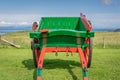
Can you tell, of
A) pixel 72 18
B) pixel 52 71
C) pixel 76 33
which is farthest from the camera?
pixel 72 18

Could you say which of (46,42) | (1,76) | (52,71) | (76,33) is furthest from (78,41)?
(1,76)

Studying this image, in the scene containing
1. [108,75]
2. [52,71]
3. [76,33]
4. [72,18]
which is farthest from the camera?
[72,18]

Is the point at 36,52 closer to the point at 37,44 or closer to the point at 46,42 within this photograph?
the point at 37,44

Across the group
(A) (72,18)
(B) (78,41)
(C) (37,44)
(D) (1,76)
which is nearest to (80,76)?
(B) (78,41)

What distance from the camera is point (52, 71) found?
411 inches

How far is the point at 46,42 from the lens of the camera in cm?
908

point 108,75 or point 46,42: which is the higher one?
point 46,42

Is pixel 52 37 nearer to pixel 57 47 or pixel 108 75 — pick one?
pixel 57 47

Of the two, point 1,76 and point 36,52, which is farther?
point 36,52

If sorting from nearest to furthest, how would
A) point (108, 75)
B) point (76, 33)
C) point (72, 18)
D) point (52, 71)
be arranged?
point (76, 33), point (108, 75), point (52, 71), point (72, 18)

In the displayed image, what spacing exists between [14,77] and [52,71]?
160 cm

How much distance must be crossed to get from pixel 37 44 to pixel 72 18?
314 cm

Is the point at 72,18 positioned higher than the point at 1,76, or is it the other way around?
the point at 72,18

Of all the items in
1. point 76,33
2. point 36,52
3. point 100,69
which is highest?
point 76,33
